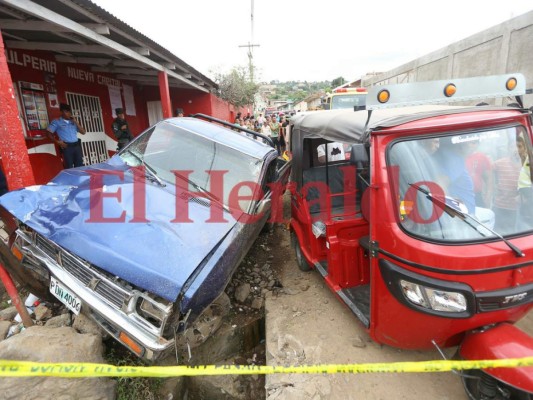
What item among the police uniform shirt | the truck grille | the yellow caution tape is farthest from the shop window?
the yellow caution tape

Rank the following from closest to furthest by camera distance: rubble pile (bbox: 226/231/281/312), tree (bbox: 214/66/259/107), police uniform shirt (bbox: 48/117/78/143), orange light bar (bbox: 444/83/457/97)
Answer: orange light bar (bbox: 444/83/457/97)
rubble pile (bbox: 226/231/281/312)
police uniform shirt (bbox: 48/117/78/143)
tree (bbox: 214/66/259/107)

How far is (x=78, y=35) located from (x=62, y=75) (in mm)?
2602

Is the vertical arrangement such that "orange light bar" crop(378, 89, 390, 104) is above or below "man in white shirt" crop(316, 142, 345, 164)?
above

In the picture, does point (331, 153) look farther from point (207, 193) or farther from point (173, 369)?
point (173, 369)

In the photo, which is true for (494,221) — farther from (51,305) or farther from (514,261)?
(51,305)

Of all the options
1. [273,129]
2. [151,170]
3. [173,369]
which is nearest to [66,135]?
[151,170]

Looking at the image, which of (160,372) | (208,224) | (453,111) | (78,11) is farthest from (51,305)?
(453,111)

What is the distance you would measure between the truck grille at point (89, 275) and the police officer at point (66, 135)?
460 centimetres

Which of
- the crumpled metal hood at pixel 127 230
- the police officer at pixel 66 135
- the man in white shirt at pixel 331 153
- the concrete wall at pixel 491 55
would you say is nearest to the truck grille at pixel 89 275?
the crumpled metal hood at pixel 127 230

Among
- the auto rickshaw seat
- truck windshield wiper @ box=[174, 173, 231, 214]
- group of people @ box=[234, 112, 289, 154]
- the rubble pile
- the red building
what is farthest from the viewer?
group of people @ box=[234, 112, 289, 154]

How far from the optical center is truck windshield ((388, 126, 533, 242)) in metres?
2.15

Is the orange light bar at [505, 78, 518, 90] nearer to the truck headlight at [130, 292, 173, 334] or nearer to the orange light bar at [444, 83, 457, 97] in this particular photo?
the orange light bar at [444, 83, 457, 97]

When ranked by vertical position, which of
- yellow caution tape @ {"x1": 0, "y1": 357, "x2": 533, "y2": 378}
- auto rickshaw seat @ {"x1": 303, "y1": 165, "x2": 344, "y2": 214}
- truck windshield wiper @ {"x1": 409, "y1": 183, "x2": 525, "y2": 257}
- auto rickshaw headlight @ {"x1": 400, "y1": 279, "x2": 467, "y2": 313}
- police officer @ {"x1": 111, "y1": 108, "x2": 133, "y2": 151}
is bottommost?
yellow caution tape @ {"x1": 0, "y1": 357, "x2": 533, "y2": 378}

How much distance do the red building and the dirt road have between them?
131 inches
